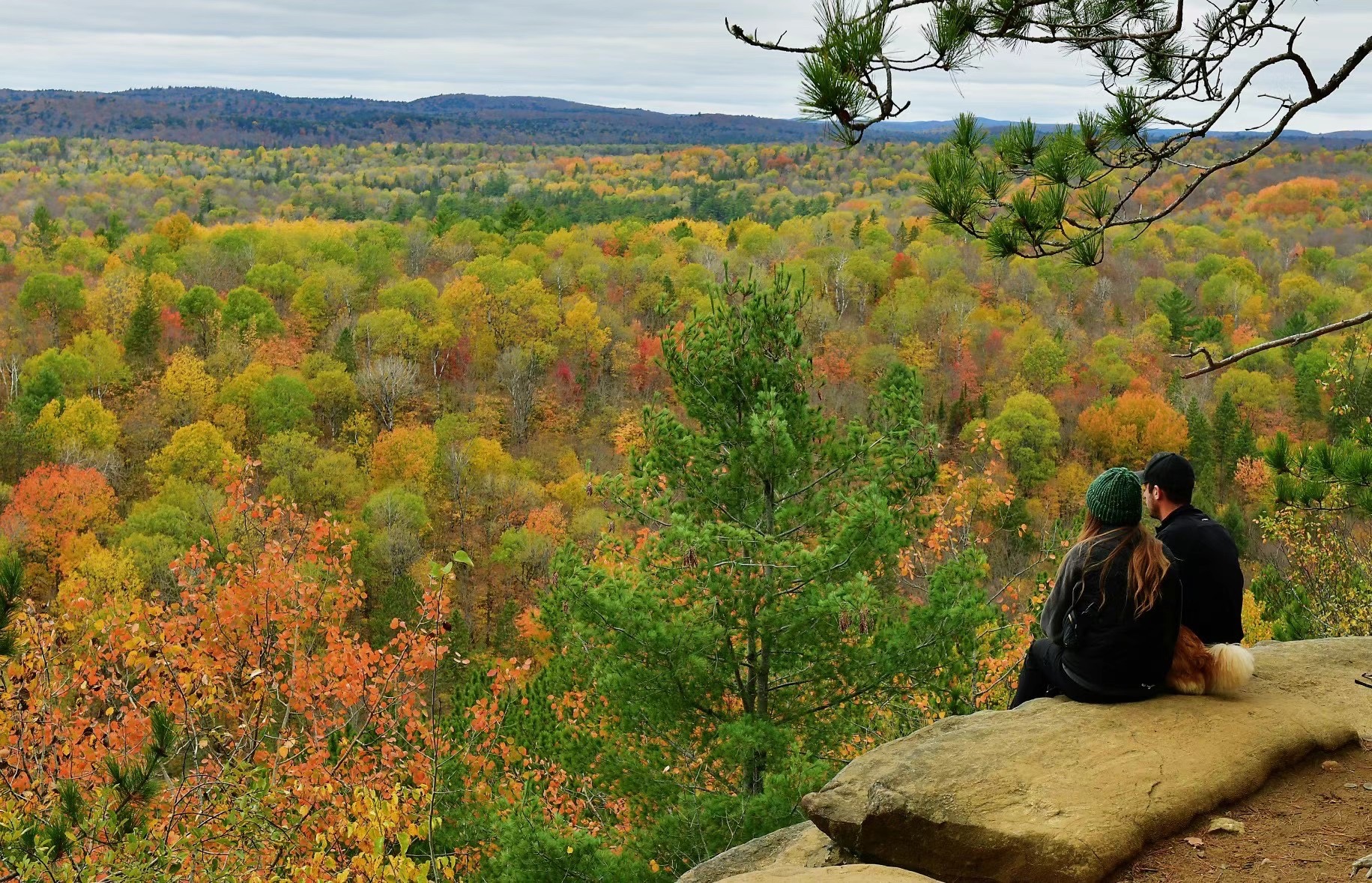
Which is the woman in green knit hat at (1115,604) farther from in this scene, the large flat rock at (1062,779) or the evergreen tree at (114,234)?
the evergreen tree at (114,234)

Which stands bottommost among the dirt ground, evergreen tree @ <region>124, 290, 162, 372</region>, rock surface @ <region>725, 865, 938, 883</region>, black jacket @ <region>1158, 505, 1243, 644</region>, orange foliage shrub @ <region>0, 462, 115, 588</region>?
orange foliage shrub @ <region>0, 462, 115, 588</region>

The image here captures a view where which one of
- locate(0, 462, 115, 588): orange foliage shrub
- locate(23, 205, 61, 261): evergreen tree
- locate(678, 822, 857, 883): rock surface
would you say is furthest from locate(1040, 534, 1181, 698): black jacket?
locate(23, 205, 61, 261): evergreen tree

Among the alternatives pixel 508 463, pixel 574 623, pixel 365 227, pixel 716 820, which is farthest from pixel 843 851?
pixel 365 227

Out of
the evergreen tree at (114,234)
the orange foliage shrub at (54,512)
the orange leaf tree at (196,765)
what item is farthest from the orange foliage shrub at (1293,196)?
the orange leaf tree at (196,765)

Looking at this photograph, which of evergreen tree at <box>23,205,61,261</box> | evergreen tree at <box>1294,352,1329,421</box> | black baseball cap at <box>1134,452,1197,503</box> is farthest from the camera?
evergreen tree at <box>23,205,61,261</box>

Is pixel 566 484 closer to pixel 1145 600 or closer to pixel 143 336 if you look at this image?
pixel 143 336

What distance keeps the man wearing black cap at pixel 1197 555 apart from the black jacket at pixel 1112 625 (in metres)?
0.22

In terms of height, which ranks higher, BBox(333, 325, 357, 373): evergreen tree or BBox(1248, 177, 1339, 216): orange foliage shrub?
BBox(1248, 177, 1339, 216): orange foliage shrub

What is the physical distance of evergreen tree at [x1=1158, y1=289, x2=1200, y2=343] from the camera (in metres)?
73.2

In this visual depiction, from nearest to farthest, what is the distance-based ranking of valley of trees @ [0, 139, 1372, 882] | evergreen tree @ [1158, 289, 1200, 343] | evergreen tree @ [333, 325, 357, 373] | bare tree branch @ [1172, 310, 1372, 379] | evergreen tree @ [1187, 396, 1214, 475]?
bare tree branch @ [1172, 310, 1372, 379] < valley of trees @ [0, 139, 1372, 882] < evergreen tree @ [1187, 396, 1214, 475] < evergreen tree @ [333, 325, 357, 373] < evergreen tree @ [1158, 289, 1200, 343]

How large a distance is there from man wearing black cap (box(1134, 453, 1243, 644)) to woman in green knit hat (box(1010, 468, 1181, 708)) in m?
0.20

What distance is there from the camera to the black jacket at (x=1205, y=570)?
556 cm

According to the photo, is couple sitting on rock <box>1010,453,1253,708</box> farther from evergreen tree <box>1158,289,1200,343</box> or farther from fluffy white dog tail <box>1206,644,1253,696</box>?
evergreen tree <box>1158,289,1200,343</box>

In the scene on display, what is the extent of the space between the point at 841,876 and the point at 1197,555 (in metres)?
2.46
